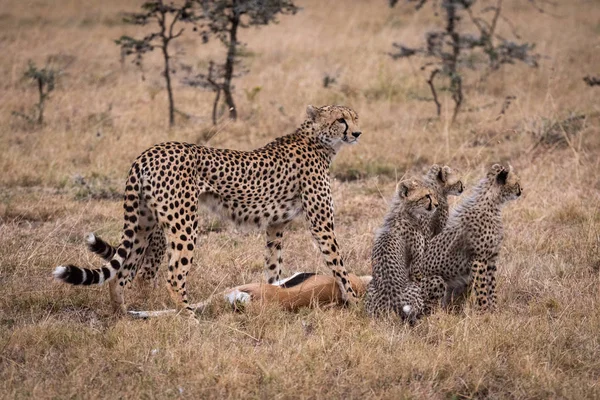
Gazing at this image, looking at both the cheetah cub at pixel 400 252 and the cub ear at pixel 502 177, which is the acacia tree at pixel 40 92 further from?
the cub ear at pixel 502 177

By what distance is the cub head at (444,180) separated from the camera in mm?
5277

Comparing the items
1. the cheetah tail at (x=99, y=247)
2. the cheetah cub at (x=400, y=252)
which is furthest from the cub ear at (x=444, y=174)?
the cheetah tail at (x=99, y=247)

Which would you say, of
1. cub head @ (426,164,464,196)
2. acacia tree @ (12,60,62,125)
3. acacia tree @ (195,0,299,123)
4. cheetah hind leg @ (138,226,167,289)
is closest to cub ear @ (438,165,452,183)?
cub head @ (426,164,464,196)

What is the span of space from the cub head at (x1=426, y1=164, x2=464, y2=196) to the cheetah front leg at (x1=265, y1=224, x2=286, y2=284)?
95cm

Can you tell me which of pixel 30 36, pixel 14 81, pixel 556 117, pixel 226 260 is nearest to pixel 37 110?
pixel 14 81

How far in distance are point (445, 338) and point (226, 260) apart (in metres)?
1.67

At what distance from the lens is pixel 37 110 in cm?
895

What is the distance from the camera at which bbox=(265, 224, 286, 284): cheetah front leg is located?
511 cm

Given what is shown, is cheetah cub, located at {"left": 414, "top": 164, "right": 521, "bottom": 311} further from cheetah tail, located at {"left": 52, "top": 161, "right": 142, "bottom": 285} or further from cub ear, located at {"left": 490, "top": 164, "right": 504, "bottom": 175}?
cheetah tail, located at {"left": 52, "top": 161, "right": 142, "bottom": 285}

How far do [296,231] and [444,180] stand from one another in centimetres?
130

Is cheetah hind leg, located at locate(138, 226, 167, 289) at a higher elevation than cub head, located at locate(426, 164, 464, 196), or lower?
lower

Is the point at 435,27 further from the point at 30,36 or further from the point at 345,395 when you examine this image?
the point at 345,395

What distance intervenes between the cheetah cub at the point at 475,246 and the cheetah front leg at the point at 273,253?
2.66 feet

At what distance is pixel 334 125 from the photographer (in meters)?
5.06
